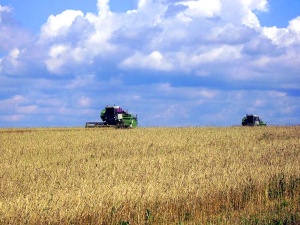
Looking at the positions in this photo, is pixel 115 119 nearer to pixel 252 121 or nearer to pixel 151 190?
pixel 252 121

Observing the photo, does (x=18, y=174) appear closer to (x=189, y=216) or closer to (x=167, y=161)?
(x=167, y=161)

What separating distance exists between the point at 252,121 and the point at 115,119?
21.1 metres

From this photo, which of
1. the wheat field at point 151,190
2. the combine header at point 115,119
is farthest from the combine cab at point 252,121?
the wheat field at point 151,190

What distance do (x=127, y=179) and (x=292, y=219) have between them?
230 inches

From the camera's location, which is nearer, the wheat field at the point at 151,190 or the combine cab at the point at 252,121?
the wheat field at the point at 151,190

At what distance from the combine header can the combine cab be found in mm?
18058

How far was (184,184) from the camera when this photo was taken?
13594 millimetres

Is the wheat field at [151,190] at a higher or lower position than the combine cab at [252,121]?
lower

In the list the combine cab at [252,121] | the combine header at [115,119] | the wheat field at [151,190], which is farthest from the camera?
the combine cab at [252,121]

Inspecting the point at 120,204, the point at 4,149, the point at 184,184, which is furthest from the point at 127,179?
the point at 4,149

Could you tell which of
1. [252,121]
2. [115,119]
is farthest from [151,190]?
[252,121]

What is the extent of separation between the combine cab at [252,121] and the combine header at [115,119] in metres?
18.1

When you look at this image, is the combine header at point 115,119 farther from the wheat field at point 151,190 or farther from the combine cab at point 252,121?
the wheat field at point 151,190

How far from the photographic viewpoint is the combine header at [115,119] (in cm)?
5034
